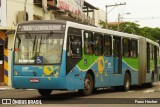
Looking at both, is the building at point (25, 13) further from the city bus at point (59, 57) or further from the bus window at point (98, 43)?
the city bus at point (59, 57)

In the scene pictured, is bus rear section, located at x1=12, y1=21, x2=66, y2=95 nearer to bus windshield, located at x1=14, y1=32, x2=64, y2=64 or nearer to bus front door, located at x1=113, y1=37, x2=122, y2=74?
bus windshield, located at x1=14, y1=32, x2=64, y2=64

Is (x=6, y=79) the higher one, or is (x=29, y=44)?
(x=29, y=44)

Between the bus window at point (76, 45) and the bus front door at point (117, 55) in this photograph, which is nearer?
the bus window at point (76, 45)

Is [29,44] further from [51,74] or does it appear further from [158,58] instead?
[158,58]

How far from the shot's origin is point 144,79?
27359 mm

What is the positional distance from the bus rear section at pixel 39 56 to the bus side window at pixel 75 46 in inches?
19.6

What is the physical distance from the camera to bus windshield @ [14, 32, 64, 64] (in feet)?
56.6

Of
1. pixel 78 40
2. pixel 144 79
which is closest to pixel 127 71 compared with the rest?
pixel 144 79

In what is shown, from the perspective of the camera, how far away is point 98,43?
67.3 feet

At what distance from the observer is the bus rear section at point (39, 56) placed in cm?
1709

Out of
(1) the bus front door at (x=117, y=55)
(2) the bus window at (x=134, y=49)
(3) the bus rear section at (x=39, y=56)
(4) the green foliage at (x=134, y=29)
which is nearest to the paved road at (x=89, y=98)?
(3) the bus rear section at (x=39, y=56)

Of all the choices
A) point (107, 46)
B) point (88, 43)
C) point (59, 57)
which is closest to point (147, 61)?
point (107, 46)

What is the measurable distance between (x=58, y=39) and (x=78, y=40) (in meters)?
1.26

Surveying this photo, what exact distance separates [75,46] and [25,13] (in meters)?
18.0
